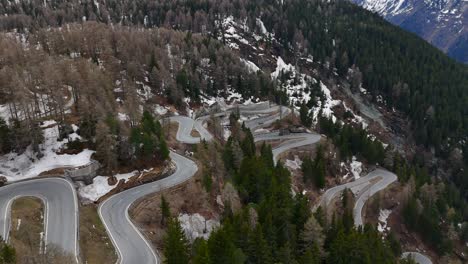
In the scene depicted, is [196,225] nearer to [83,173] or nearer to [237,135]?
[83,173]

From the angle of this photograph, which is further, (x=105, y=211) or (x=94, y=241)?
(x=105, y=211)

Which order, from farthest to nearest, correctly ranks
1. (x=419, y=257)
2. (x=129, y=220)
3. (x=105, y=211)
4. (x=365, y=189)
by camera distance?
(x=365, y=189), (x=419, y=257), (x=105, y=211), (x=129, y=220)

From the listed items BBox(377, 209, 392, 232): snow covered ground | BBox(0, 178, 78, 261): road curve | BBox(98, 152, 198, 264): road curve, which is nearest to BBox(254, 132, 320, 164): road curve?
BBox(377, 209, 392, 232): snow covered ground

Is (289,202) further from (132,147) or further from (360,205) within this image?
(360,205)

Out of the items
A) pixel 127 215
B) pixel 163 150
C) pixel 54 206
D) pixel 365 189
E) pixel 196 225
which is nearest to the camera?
pixel 54 206

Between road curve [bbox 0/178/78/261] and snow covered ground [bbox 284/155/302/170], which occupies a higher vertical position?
road curve [bbox 0/178/78/261]

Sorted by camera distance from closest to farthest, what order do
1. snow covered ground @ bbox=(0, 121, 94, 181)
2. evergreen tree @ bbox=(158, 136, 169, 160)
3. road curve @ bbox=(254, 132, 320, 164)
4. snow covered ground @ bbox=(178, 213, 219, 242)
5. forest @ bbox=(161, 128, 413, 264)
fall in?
forest @ bbox=(161, 128, 413, 264) < snow covered ground @ bbox=(178, 213, 219, 242) < snow covered ground @ bbox=(0, 121, 94, 181) < evergreen tree @ bbox=(158, 136, 169, 160) < road curve @ bbox=(254, 132, 320, 164)

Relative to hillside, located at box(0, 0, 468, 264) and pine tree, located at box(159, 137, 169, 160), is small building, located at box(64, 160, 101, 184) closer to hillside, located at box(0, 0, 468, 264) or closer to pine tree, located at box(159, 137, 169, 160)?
hillside, located at box(0, 0, 468, 264)

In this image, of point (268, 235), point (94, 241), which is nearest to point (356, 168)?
point (268, 235)
